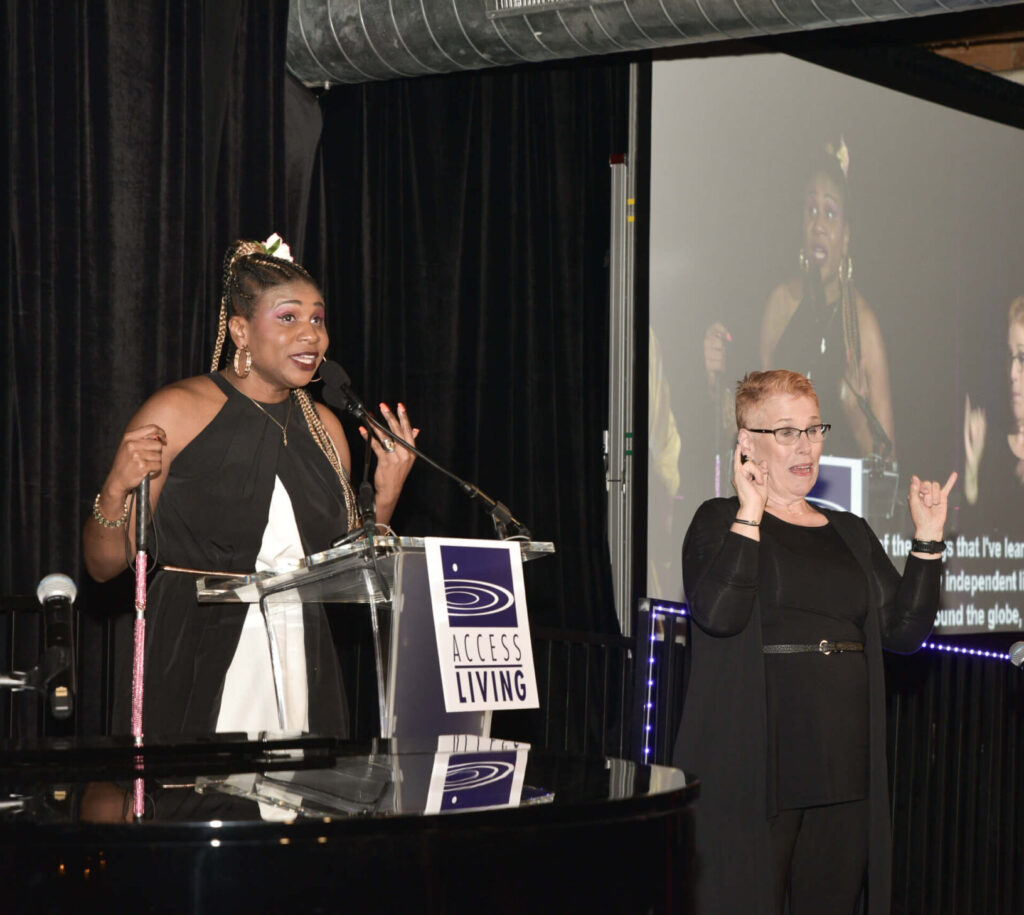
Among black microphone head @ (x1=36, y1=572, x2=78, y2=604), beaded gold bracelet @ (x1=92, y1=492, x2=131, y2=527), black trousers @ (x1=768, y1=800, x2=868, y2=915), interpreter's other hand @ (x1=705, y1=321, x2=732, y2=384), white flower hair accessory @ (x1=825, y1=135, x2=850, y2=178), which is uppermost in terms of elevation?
white flower hair accessory @ (x1=825, y1=135, x2=850, y2=178)

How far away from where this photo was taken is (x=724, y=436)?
224 inches

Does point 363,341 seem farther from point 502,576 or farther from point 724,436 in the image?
point 502,576

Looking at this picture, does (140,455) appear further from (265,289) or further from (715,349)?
(715,349)

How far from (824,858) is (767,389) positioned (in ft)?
3.40

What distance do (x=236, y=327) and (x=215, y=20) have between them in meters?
1.82

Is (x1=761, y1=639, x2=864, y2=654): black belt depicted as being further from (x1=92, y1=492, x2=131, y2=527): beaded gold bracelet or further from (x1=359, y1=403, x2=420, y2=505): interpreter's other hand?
(x1=92, y1=492, x2=131, y2=527): beaded gold bracelet

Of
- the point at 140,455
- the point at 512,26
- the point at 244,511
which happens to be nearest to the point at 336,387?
the point at 244,511

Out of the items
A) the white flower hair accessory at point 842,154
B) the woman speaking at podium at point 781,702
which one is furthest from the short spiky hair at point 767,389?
the white flower hair accessory at point 842,154

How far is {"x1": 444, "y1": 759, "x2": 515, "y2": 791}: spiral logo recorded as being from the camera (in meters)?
1.82

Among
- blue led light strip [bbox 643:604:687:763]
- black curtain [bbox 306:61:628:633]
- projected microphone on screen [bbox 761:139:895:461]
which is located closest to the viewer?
blue led light strip [bbox 643:604:687:763]

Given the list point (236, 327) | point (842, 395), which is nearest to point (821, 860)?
point (236, 327)

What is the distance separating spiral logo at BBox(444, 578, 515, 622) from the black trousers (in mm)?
792

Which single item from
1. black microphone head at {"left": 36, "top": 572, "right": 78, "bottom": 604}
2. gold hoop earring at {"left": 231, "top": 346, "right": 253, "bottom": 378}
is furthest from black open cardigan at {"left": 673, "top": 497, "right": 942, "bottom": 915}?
black microphone head at {"left": 36, "top": 572, "right": 78, "bottom": 604}

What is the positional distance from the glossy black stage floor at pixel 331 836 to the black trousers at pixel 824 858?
118cm
